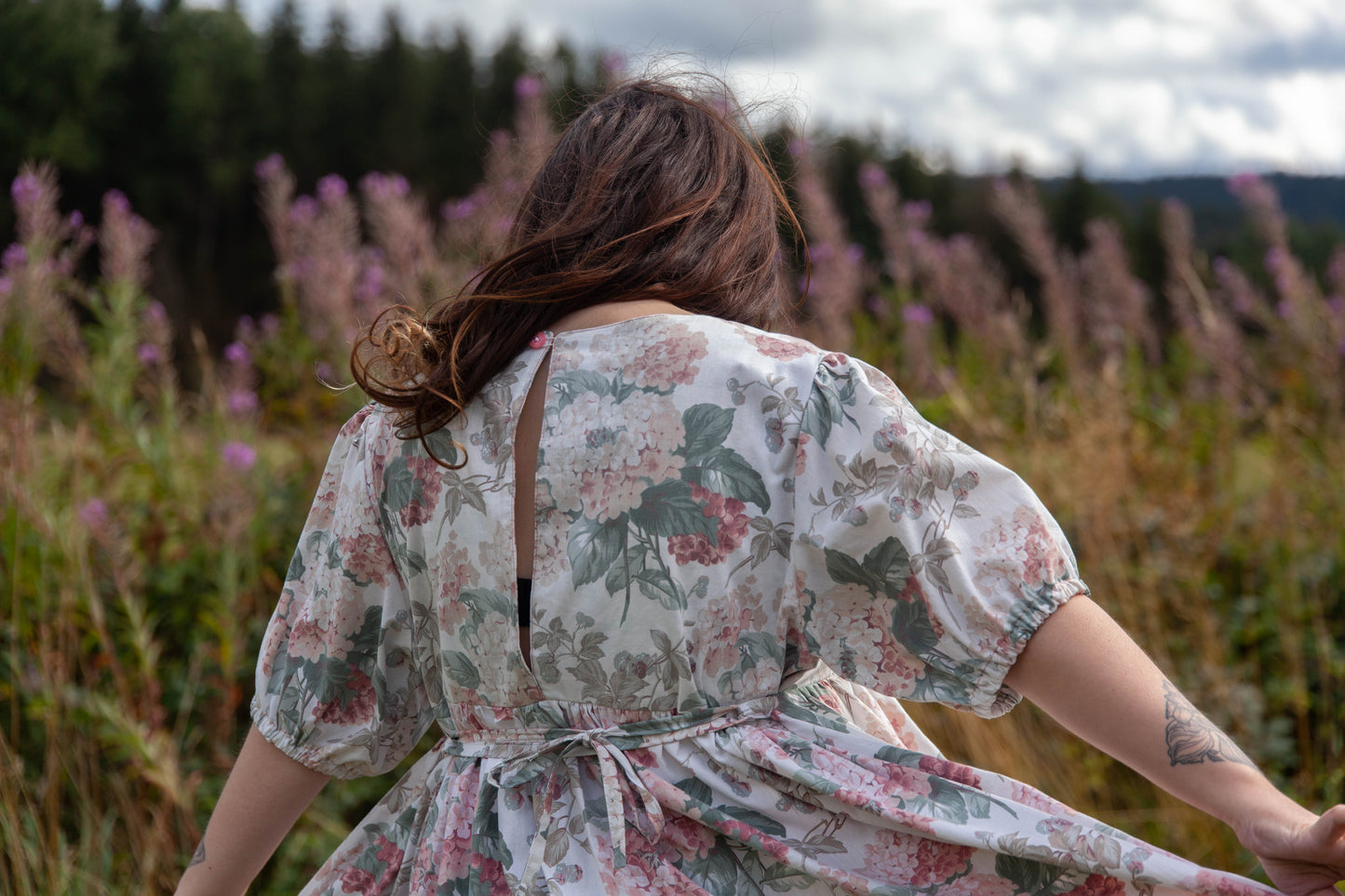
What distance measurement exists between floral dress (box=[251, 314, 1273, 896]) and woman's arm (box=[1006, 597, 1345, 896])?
3 centimetres

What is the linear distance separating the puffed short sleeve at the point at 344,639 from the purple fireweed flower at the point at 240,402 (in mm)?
1717

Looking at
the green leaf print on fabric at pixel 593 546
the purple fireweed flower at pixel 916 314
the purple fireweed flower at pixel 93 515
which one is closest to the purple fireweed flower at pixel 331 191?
the purple fireweed flower at pixel 93 515

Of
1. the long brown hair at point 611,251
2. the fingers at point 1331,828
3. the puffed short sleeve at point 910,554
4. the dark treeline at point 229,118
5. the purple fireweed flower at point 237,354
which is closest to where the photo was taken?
the fingers at point 1331,828

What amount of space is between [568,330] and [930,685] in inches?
20.9

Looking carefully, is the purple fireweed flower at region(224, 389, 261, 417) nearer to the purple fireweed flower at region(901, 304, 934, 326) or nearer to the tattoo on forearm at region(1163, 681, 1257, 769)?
the purple fireweed flower at region(901, 304, 934, 326)

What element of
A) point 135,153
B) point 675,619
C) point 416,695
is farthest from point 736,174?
point 135,153

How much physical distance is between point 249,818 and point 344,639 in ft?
0.77

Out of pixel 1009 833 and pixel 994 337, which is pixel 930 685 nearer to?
pixel 1009 833

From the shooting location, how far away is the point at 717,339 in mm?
1044

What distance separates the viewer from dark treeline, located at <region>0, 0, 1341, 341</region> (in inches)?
428

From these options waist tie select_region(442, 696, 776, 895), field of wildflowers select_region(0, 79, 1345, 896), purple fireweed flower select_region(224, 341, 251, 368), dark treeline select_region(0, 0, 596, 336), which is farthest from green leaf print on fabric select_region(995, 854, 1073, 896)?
dark treeline select_region(0, 0, 596, 336)

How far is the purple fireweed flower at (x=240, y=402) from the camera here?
2806mm

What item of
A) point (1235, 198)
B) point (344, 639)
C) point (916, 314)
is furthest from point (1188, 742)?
point (1235, 198)

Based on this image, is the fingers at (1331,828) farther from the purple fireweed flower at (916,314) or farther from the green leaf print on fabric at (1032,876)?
the purple fireweed flower at (916,314)
